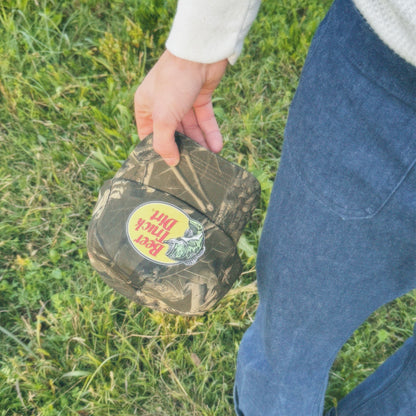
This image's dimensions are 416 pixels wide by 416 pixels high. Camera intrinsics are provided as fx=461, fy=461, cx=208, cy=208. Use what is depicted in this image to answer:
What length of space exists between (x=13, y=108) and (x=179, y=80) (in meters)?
1.37

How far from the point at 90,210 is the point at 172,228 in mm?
808

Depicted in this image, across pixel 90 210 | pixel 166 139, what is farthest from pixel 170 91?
pixel 90 210

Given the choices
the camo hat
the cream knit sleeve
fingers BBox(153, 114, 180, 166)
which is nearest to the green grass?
the camo hat

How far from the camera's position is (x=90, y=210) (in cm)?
185

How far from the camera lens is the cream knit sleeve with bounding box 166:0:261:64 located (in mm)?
757

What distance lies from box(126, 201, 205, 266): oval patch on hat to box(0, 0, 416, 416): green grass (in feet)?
1.71

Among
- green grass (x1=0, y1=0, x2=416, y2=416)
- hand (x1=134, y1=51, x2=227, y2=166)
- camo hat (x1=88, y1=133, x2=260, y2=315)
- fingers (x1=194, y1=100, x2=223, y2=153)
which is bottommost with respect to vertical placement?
green grass (x1=0, y1=0, x2=416, y2=416)

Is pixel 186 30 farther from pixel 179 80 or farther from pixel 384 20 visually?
pixel 384 20

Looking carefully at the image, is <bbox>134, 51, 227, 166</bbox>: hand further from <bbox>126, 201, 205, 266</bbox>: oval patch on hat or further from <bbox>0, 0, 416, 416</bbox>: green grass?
<bbox>0, 0, 416, 416</bbox>: green grass

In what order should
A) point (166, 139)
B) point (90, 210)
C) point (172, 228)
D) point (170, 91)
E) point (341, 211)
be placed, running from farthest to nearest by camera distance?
point (90, 210)
point (172, 228)
point (166, 139)
point (170, 91)
point (341, 211)

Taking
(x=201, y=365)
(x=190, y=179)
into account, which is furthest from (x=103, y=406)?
(x=190, y=179)

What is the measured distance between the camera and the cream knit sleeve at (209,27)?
0.76 meters

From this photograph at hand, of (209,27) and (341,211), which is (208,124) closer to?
(209,27)

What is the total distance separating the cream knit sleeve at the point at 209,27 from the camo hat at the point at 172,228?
1.26 feet
